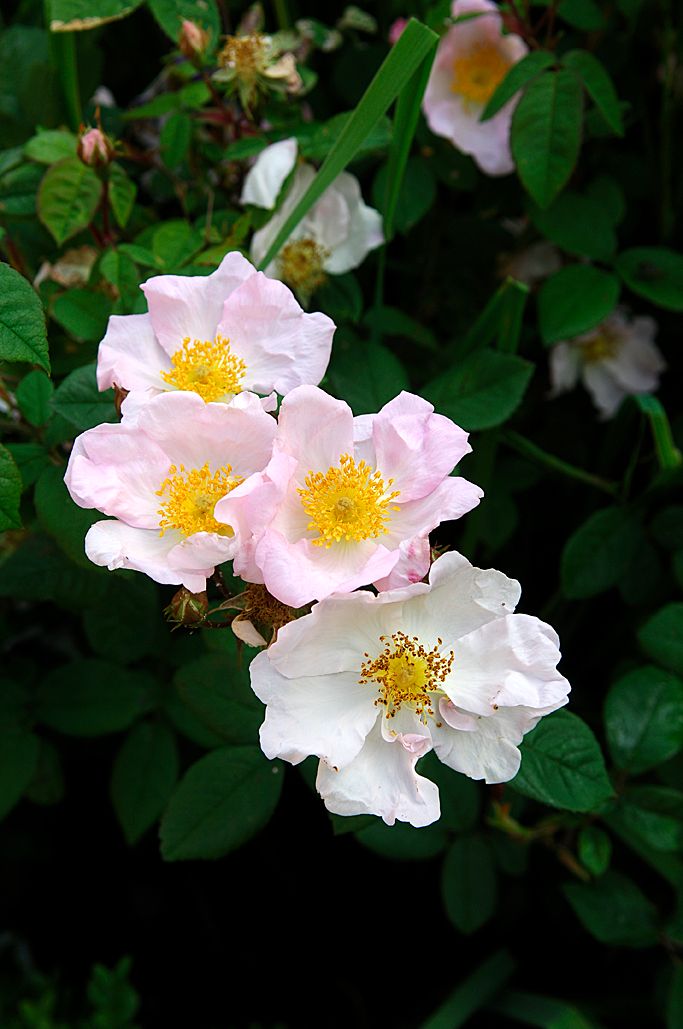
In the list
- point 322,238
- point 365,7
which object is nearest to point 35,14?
point 365,7

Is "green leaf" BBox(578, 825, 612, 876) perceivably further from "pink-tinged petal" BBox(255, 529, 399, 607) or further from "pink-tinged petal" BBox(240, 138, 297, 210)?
"pink-tinged petal" BBox(240, 138, 297, 210)

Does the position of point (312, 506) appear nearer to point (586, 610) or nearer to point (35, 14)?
point (586, 610)

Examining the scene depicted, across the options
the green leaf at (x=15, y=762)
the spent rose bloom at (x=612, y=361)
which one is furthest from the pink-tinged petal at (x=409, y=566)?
the spent rose bloom at (x=612, y=361)

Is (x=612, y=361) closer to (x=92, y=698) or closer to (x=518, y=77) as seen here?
(x=518, y=77)

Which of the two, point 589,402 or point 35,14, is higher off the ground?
point 35,14

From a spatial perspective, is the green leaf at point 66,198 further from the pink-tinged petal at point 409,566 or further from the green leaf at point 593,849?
the green leaf at point 593,849

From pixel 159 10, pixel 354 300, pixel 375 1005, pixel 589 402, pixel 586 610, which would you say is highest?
pixel 159 10

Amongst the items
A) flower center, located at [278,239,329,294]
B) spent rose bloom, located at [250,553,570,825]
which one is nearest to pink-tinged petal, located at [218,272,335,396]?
spent rose bloom, located at [250,553,570,825]
